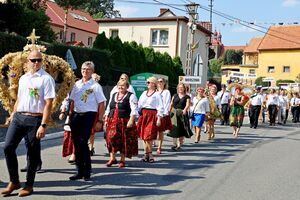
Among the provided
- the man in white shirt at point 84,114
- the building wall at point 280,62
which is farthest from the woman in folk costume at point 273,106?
the building wall at point 280,62

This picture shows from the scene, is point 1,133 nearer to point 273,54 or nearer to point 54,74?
point 54,74

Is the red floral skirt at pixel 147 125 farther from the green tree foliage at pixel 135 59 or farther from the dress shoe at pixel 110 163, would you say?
the green tree foliage at pixel 135 59

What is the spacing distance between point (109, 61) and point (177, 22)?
16854mm

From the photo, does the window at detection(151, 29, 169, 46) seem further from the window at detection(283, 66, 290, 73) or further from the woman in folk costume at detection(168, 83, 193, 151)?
the window at detection(283, 66, 290, 73)

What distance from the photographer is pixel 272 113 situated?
2470cm

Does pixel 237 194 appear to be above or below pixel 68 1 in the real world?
below

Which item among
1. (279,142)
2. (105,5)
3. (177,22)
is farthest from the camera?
(105,5)

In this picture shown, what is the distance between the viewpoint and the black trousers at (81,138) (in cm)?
816

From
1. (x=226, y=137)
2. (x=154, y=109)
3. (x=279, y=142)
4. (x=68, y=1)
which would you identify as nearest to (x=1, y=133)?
(x=154, y=109)

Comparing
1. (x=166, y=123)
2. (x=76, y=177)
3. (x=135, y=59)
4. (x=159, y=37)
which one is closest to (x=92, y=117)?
(x=76, y=177)

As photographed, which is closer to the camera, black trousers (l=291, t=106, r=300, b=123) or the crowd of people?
the crowd of people

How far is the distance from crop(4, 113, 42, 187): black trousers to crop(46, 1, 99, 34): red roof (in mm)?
47140

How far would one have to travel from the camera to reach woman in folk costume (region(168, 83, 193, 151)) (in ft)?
42.4

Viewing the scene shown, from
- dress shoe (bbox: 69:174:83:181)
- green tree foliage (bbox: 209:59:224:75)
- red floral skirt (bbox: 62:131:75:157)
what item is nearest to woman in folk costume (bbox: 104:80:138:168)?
red floral skirt (bbox: 62:131:75:157)
